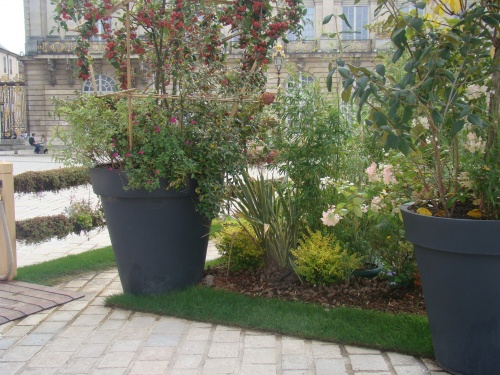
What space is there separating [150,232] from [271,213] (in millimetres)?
1000

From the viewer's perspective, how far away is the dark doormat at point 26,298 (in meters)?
4.12

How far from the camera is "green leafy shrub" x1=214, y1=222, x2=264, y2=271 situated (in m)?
4.70

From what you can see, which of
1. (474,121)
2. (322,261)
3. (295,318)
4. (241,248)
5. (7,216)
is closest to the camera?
(474,121)

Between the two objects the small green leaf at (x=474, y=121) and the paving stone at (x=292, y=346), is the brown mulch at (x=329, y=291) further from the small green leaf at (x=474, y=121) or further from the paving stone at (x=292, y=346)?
the small green leaf at (x=474, y=121)

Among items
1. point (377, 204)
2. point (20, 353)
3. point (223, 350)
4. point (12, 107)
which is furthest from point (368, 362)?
point (12, 107)

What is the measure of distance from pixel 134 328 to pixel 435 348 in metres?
1.91

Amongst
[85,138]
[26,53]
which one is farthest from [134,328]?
[26,53]

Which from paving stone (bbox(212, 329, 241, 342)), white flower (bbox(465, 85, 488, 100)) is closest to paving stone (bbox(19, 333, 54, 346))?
paving stone (bbox(212, 329, 241, 342))

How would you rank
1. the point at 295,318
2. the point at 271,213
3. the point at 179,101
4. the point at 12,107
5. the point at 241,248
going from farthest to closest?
the point at 12,107 < the point at 241,248 < the point at 271,213 < the point at 179,101 < the point at 295,318

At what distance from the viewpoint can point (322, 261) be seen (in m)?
4.15

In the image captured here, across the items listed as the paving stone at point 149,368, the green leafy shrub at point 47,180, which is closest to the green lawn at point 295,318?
the paving stone at point 149,368

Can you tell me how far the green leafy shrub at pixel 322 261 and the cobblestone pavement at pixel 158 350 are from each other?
29.8 inches

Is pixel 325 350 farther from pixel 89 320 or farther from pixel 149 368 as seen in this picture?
pixel 89 320

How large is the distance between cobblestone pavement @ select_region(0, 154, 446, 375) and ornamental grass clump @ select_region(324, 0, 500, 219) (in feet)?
3.21
